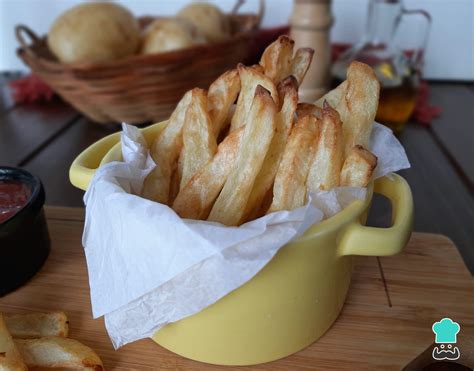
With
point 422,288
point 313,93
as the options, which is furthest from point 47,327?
point 313,93

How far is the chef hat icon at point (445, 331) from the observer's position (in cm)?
52

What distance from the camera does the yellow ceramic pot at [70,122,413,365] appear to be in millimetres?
419

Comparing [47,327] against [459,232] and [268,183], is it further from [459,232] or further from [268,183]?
[459,232]

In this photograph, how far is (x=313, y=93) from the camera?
1121 mm

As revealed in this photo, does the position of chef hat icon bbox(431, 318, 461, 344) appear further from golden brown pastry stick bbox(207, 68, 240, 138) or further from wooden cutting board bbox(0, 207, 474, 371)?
golden brown pastry stick bbox(207, 68, 240, 138)

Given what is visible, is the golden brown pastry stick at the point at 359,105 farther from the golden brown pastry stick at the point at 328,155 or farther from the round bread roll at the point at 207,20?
the round bread roll at the point at 207,20

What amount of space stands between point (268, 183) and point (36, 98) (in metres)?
1.11

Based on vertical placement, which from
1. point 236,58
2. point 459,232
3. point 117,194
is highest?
→ point 117,194

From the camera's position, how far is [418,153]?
1030mm

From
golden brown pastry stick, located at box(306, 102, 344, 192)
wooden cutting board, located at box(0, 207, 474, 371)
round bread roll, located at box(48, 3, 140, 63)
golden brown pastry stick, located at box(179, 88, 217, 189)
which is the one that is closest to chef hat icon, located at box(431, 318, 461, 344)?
wooden cutting board, located at box(0, 207, 474, 371)

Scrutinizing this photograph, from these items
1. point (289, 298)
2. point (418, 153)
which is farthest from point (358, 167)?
point (418, 153)

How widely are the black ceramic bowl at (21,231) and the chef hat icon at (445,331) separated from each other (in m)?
0.51

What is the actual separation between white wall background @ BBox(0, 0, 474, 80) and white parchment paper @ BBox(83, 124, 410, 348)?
116 cm

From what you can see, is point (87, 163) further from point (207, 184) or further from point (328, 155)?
point (328, 155)
